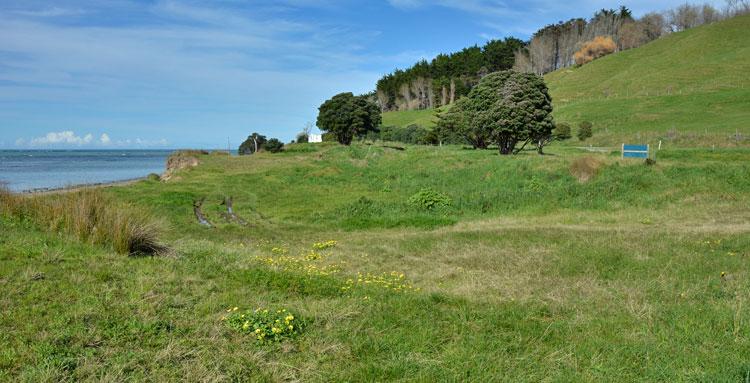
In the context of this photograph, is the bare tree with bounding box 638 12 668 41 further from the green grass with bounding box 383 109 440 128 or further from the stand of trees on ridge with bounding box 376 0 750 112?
the green grass with bounding box 383 109 440 128

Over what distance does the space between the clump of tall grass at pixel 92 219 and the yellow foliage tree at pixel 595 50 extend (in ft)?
410

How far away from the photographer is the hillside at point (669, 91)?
51469 mm

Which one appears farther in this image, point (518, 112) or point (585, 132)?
point (585, 132)

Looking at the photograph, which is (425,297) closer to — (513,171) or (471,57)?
(513,171)

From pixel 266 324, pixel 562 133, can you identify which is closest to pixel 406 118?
pixel 562 133

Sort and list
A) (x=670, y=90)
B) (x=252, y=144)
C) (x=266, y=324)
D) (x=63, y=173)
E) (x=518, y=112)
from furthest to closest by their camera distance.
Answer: (x=252, y=144)
(x=670, y=90)
(x=63, y=173)
(x=518, y=112)
(x=266, y=324)

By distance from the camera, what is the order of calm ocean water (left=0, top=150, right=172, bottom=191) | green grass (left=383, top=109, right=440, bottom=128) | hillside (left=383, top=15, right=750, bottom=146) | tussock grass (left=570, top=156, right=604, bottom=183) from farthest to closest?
green grass (left=383, top=109, right=440, bottom=128), hillside (left=383, top=15, right=750, bottom=146), calm ocean water (left=0, top=150, right=172, bottom=191), tussock grass (left=570, top=156, right=604, bottom=183)

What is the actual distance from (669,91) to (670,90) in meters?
0.48

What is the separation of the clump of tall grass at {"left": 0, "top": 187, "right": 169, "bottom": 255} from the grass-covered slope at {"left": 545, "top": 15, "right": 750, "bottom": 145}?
4584 centimetres

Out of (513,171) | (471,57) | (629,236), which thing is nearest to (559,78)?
(471,57)

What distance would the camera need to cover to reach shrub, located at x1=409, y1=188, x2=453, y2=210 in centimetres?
2114

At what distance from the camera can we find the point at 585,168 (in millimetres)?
23641

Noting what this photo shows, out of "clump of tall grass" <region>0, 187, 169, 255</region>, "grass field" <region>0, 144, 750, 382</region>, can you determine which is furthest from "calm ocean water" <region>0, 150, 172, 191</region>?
"grass field" <region>0, 144, 750, 382</region>

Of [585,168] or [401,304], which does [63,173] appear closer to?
[585,168]
